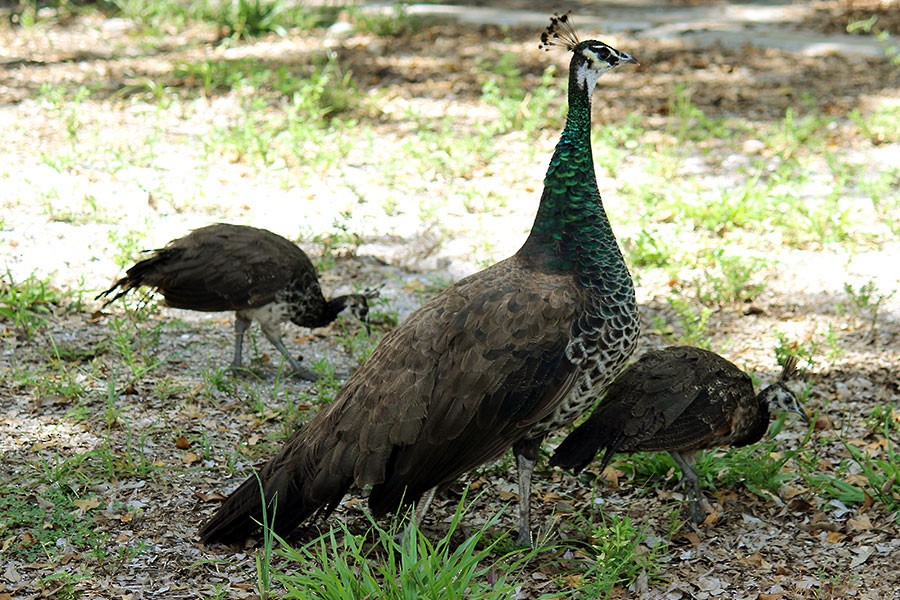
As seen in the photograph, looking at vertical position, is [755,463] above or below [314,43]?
below

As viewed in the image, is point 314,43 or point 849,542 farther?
point 314,43

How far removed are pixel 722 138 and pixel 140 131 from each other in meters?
4.58

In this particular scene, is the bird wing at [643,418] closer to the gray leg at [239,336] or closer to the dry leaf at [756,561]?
the dry leaf at [756,561]

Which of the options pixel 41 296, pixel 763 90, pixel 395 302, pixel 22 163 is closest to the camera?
pixel 41 296

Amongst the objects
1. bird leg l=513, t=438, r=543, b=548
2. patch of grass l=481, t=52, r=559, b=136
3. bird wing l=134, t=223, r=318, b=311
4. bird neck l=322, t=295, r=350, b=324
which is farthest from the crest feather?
patch of grass l=481, t=52, r=559, b=136

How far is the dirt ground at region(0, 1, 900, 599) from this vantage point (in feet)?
13.1

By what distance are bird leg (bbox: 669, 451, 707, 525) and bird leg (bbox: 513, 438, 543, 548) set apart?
590mm

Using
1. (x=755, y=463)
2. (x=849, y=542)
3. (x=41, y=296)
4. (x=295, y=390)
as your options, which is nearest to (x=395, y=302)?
(x=295, y=390)

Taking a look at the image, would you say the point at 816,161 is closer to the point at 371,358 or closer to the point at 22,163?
the point at 371,358

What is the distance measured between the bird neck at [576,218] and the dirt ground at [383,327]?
3.25ft

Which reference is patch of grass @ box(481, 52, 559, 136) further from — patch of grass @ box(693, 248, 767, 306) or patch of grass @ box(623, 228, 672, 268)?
patch of grass @ box(693, 248, 767, 306)

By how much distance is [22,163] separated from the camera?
7.73 metres

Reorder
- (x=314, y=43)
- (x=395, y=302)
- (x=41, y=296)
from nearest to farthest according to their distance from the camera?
(x=41, y=296)
(x=395, y=302)
(x=314, y=43)

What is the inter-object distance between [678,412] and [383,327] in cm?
216
